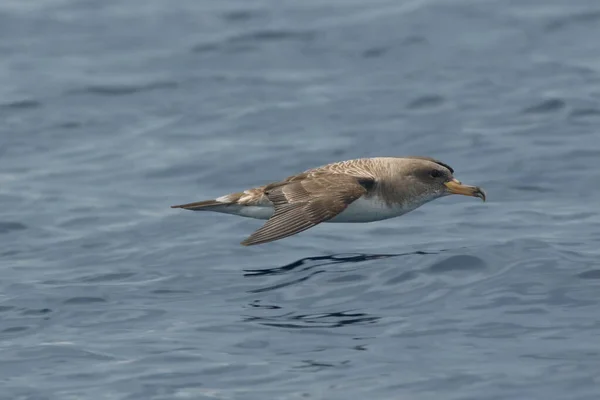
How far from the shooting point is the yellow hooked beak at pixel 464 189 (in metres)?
14.8

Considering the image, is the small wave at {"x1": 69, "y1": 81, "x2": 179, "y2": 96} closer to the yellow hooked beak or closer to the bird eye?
the bird eye

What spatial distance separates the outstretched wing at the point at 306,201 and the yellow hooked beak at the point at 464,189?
3.44 ft

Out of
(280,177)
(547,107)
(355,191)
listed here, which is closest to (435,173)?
(355,191)

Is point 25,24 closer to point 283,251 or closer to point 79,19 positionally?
point 79,19

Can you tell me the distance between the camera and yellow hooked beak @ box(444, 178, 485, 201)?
1482cm

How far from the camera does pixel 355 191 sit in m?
14.2

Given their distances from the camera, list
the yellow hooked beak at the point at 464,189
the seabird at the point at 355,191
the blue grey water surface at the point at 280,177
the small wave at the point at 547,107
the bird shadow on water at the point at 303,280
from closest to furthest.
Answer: the blue grey water surface at the point at 280,177
the bird shadow on water at the point at 303,280
the seabird at the point at 355,191
the yellow hooked beak at the point at 464,189
the small wave at the point at 547,107

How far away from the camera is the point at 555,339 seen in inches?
462

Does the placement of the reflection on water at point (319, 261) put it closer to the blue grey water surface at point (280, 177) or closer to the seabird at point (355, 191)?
the blue grey water surface at point (280, 177)

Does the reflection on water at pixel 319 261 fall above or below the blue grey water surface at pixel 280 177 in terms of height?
below

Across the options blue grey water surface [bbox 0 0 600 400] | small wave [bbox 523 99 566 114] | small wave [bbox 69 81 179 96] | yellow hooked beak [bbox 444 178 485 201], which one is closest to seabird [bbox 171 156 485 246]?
yellow hooked beak [bbox 444 178 485 201]

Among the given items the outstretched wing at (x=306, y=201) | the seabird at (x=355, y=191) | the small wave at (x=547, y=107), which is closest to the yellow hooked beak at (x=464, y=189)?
the seabird at (x=355, y=191)

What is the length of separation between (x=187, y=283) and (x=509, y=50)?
35.7 feet

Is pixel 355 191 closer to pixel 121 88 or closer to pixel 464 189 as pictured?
pixel 464 189
